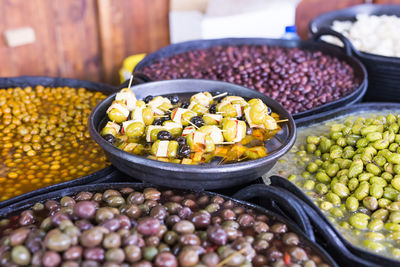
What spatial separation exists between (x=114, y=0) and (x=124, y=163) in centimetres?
240

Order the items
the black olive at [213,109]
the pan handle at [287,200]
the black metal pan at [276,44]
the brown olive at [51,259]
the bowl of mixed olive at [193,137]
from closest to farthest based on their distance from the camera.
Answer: the brown olive at [51,259] < the pan handle at [287,200] < the bowl of mixed olive at [193,137] < the black olive at [213,109] < the black metal pan at [276,44]

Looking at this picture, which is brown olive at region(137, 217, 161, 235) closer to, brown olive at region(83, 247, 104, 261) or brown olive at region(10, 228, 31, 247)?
brown olive at region(83, 247, 104, 261)

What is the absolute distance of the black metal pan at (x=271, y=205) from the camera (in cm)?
122

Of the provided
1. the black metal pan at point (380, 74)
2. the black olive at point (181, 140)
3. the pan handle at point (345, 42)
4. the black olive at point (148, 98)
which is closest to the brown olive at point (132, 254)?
the black olive at point (181, 140)

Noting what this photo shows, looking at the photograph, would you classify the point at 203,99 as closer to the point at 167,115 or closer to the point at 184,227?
the point at 167,115

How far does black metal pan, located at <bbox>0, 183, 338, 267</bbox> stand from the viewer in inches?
48.1

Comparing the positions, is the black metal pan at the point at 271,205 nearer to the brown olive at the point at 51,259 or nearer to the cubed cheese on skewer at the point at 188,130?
the cubed cheese on skewer at the point at 188,130

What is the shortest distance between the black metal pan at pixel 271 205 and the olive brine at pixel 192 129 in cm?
14

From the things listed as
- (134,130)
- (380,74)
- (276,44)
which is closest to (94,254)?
(134,130)

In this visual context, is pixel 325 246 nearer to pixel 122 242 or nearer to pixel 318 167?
pixel 318 167

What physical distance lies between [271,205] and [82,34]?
2573 millimetres

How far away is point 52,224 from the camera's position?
3.77ft

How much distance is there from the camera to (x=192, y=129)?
61.4 inches

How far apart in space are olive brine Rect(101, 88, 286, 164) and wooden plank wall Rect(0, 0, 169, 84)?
1734 millimetres
